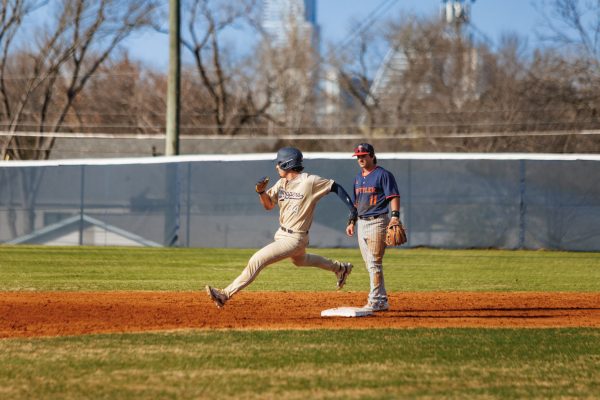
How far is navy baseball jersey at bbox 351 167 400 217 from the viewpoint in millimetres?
8977

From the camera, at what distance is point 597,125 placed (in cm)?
3756

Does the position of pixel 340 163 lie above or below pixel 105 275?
above

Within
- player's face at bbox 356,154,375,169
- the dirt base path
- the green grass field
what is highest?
player's face at bbox 356,154,375,169

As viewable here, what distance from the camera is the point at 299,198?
879 cm

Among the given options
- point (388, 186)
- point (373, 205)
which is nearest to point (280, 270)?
point (373, 205)

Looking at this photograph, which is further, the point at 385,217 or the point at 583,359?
the point at 385,217

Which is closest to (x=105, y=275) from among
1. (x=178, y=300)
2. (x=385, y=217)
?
(x=178, y=300)

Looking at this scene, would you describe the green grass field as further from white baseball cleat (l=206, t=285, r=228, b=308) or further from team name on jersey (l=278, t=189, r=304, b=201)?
team name on jersey (l=278, t=189, r=304, b=201)

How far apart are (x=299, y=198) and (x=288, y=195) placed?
0.11 m

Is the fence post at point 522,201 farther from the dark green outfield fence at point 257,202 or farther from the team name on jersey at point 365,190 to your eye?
the team name on jersey at point 365,190

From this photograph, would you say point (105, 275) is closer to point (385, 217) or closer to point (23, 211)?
point (385, 217)

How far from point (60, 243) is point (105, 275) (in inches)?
321

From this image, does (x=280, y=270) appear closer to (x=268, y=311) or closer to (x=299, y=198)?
(x=268, y=311)

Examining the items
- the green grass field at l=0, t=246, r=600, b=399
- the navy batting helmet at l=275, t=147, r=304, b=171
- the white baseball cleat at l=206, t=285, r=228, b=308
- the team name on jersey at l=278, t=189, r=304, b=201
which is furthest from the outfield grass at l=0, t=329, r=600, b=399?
the navy batting helmet at l=275, t=147, r=304, b=171
